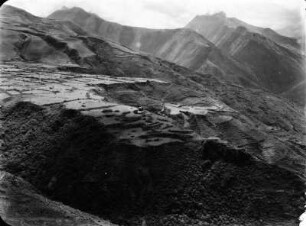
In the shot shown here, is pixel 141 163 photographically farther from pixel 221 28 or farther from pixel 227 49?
pixel 221 28

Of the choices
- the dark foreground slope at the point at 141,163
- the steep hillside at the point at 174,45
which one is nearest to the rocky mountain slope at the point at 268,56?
the steep hillside at the point at 174,45

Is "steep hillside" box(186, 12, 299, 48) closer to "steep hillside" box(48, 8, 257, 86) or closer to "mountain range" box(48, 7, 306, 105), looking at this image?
"mountain range" box(48, 7, 306, 105)

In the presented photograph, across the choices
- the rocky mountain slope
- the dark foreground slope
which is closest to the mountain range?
the rocky mountain slope

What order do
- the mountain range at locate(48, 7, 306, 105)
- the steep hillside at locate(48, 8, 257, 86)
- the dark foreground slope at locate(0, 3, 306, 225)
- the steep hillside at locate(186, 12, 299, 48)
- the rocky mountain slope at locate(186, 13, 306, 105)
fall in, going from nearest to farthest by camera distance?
the dark foreground slope at locate(0, 3, 306, 225), the steep hillside at locate(48, 8, 257, 86), the mountain range at locate(48, 7, 306, 105), the rocky mountain slope at locate(186, 13, 306, 105), the steep hillside at locate(186, 12, 299, 48)

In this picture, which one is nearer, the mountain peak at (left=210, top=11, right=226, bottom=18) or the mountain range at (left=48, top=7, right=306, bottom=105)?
the mountain range at (left=48, top=7, right=306, bottom=105)

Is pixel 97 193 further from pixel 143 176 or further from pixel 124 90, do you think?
pixel 124 90

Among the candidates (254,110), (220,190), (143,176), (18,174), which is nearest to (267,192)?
(220,190)

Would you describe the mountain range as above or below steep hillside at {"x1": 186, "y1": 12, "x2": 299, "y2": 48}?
below
